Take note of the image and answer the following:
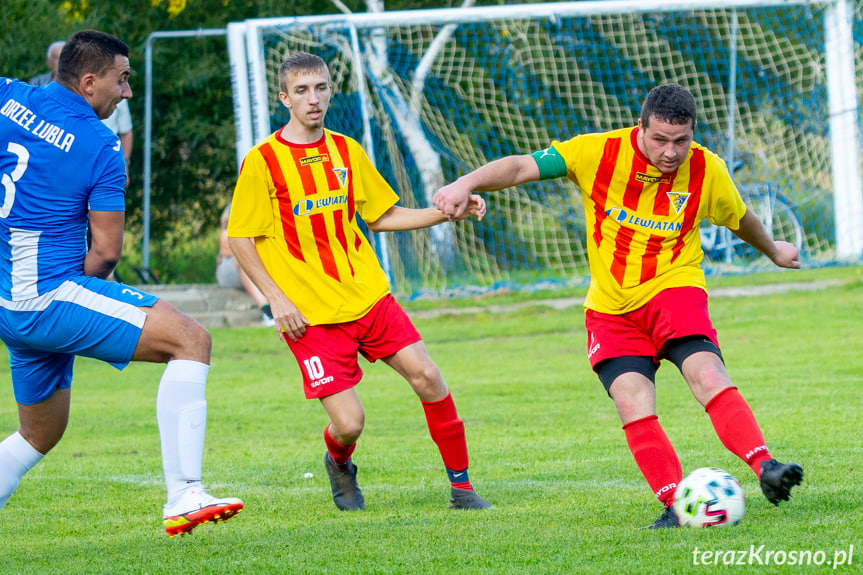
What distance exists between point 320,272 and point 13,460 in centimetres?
164

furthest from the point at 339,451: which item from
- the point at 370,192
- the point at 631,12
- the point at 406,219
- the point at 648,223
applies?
the point at 631,12

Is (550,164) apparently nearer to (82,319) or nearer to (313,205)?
(313,205)

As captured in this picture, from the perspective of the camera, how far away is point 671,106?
184 inches

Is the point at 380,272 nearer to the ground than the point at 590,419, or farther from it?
farther from it

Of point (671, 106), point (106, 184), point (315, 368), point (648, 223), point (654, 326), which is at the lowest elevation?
point (315, 368)

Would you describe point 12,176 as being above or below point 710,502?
above

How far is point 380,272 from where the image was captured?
556 cm

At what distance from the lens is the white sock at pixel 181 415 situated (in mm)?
4344

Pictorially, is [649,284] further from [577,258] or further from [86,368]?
[577,258]

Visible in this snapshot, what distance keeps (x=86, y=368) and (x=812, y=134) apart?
35.0ft

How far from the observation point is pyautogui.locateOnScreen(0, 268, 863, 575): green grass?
4238mm

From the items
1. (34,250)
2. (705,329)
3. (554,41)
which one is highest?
(554,41)

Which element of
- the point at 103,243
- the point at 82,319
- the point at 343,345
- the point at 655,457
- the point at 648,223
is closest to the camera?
the point at 82,319

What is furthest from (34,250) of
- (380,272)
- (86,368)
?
(86,368)
